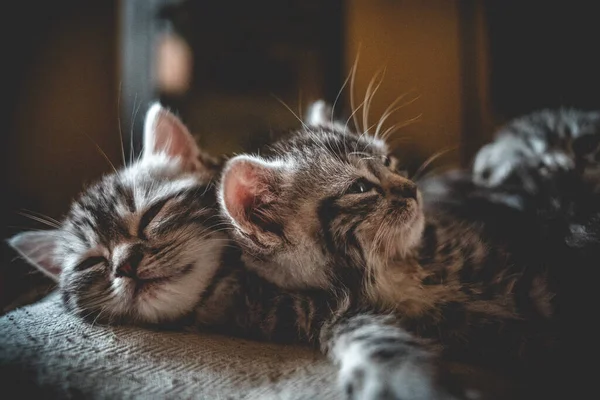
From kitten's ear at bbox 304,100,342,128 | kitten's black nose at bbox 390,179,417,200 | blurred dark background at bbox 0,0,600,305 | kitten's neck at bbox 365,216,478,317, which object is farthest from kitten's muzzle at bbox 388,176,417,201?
blurred dark background at bbox 0,0,600,305

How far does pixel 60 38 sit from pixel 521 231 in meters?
2.62

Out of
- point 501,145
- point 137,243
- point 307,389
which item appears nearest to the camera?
point 307,389

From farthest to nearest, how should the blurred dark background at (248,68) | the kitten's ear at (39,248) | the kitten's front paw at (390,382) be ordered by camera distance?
1. the blurred dark background at (248,68)
2. the kitten's ear at (39,248)
3. the kitten's front paw at (390,382)

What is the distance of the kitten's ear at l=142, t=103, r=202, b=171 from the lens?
4.48ft

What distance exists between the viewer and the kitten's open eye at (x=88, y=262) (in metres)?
1.11

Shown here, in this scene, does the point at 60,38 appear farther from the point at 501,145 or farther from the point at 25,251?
the point at 501,145

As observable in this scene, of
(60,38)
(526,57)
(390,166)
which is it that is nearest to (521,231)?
(390,166)

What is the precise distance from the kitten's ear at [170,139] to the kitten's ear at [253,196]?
35 centimetres

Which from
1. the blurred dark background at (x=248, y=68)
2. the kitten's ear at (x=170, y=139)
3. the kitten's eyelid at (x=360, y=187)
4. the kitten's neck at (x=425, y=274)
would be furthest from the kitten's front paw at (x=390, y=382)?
the blurred dark background at (x=248, y=68)

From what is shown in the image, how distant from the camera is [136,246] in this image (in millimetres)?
1050

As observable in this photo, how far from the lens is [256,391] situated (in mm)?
814

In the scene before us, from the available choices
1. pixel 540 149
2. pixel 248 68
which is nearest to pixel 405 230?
pixel 540 149

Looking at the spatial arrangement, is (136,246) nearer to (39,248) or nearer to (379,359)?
(39,248)

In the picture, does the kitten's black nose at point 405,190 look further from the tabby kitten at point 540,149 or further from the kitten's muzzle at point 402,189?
the tabby kitten at point 540,149
